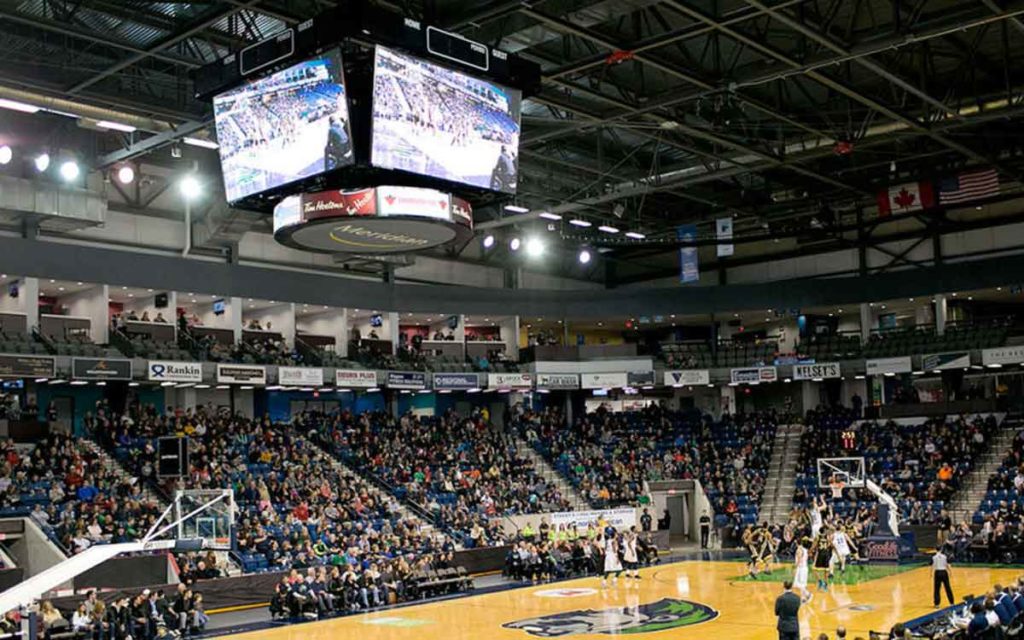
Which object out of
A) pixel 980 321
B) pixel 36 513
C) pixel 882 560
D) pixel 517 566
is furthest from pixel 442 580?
pixel 980 321

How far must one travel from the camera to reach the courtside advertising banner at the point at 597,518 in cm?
4066

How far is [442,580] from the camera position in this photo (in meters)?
31.7

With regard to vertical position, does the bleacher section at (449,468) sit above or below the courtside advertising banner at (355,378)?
below

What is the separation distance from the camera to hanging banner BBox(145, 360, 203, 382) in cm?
3788

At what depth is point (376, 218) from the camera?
770 inches

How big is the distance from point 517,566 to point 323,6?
18.1 meters

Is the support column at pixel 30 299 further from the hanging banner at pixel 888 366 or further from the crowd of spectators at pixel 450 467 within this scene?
the hanging banner at pixel 888 366

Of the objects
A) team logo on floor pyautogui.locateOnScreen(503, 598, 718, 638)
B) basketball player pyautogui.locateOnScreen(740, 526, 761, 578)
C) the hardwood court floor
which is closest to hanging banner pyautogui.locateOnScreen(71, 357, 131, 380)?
the hardwood court floor

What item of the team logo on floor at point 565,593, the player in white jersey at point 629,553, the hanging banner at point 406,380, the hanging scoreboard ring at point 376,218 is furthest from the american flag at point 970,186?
the hanging scoreboard ring at point 376,218

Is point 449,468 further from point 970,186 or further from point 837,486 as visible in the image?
point 970,186

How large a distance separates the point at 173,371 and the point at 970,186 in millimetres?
27642

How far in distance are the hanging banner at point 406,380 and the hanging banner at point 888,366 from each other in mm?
19318

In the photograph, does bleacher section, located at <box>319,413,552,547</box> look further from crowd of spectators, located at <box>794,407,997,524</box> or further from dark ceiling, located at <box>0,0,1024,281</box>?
dark ceiling, located at <box>0,0,1024,281</box>

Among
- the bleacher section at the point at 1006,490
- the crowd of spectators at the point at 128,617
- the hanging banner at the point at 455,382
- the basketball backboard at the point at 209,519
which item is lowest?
the crowd of spectators at the point at 128,617
